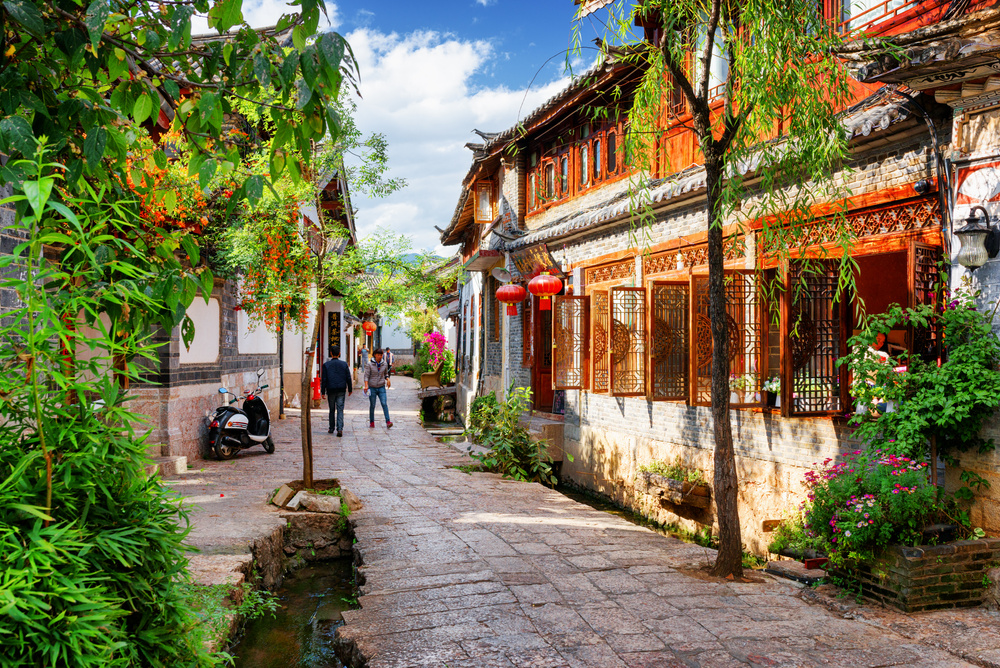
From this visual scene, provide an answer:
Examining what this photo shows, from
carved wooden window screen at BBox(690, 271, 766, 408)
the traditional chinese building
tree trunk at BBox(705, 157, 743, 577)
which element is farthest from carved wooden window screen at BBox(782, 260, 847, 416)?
tree trunk at BBox(705, 157, 743, 577)

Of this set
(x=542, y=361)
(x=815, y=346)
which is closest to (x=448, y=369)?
(x=542, y=361)

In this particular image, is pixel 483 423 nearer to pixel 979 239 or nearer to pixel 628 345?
pixel 628 345

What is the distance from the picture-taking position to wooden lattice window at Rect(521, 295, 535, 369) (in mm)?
13266

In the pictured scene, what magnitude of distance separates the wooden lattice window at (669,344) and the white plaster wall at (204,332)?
249 inches

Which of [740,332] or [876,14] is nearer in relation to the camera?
[876,14]

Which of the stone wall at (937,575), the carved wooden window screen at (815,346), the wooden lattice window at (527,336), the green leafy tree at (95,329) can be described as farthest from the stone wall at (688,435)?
the green leafy tree at (95,329)

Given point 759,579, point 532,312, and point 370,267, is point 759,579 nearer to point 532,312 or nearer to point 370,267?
point 370,267

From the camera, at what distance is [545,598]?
470 cm

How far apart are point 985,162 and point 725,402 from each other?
2.28 meters

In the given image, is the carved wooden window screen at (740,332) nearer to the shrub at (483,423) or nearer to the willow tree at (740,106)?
the willow tree at (740,106)

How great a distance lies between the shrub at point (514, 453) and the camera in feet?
32.5

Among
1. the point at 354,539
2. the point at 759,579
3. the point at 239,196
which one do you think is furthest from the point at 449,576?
the point at 239,196

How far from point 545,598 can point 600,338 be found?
476 cm

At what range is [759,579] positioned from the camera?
5215 millimetres
